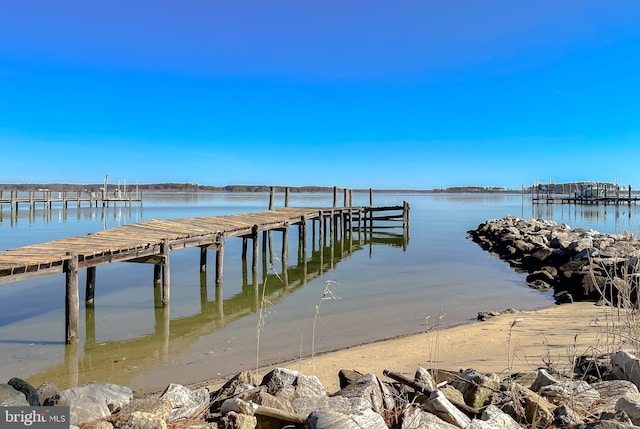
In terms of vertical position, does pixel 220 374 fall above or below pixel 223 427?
below

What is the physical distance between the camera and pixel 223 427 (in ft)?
10.6

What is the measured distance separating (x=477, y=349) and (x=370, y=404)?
465 cm

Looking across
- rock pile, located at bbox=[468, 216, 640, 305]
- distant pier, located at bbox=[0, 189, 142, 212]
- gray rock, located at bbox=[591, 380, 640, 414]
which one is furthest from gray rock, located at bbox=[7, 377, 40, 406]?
distant pier, located at bbox=[0, 189, 142, 212]

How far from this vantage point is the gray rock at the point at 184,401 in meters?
3.61

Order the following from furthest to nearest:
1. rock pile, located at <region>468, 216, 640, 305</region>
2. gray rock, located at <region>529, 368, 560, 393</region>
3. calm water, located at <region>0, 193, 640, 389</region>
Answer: rock pile, located at <region>468, 216, 640, 305</region> < calm water, located at <region>0, 193, 640, 389</region> < gray rock, located at <region>529, 368, 560, 393</region>

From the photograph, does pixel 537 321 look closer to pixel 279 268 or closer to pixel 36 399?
pixel 36 399

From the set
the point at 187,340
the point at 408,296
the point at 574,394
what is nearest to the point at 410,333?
the point at 408,296

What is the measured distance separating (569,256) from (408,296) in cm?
871

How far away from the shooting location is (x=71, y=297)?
836 centimetres

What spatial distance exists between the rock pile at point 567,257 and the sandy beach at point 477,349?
923mm

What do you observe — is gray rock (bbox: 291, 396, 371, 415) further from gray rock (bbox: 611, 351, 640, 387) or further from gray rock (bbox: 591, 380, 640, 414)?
gray rock (bbox: 611, 351, 640, 387)

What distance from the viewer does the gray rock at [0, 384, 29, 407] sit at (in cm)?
347

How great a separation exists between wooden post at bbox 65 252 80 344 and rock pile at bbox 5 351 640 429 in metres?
4.32

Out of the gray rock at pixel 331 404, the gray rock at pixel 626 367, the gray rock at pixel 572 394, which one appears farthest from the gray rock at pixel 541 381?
the gray rock at pixel 331 404
